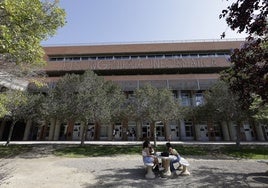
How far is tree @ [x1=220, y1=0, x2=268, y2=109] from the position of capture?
4.90 meters

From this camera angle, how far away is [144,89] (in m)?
21.5

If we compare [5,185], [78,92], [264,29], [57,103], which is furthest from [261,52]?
[57,103]

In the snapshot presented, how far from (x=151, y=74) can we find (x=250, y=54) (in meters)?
28.1

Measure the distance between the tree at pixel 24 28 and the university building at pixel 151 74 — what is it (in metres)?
24.5

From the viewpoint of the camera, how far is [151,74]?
34344 millimetres

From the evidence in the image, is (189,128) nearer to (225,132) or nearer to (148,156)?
(225,132)

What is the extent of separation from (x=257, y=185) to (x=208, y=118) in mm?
16206

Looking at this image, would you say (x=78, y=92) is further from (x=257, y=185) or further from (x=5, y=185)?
(x=257, y=185)

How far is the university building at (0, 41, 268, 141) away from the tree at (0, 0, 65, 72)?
80.4 feet

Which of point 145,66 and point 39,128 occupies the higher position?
point 145,66

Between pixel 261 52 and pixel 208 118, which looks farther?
pixel 208 118

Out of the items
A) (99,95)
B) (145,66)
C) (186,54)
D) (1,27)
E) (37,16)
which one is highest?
(186,54)

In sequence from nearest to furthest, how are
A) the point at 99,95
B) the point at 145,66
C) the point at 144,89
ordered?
1. the point at 99,95
2. the point at 144,89
3. the point at 145,66

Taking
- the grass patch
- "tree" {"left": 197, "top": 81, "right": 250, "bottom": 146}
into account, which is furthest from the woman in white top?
"tree" {"left": 197, "top": 81, "right": 250, "bottom": 146}
